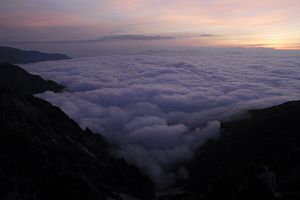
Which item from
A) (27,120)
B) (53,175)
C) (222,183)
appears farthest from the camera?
(27,120)

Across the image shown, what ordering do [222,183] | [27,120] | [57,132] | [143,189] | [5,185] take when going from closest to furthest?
[222,183]
[5,185]
[27,120]
[57,132]
[143,189]

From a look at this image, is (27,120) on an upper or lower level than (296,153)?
lower

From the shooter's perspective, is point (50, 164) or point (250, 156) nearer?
point (50, 164)

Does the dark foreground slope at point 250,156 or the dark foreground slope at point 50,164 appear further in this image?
the dark foreground slope at point 50,164

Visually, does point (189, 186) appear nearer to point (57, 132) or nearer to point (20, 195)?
point (57, 132)

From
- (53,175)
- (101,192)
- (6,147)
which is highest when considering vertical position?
Answer: (6,147)

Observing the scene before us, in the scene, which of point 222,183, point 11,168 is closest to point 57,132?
point 11,168

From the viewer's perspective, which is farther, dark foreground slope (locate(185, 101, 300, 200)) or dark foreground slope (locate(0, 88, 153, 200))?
dark foreground slope (locate(0, 88, 153, 200))

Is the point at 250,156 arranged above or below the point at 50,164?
below
